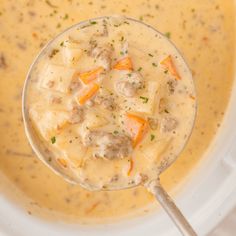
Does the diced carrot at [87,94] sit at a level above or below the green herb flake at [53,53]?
below

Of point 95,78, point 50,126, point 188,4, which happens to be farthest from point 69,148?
point 188,4

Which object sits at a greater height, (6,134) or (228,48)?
(6,134)

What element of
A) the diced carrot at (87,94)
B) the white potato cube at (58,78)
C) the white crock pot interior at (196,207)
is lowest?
the white crock pot interior at (196,207)

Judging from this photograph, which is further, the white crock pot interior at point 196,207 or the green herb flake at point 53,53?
the white crock pot interior at point 196,207

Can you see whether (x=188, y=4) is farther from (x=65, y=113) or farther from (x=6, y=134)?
(x=6, y=134)

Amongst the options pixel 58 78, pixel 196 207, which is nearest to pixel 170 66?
pixel 58 78

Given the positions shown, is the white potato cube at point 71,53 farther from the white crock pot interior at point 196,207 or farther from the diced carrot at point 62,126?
the white crock pot interior at point 196,207

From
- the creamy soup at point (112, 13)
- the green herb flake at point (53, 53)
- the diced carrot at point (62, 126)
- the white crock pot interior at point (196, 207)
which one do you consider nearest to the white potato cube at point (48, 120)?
the diced carrot at point (62, 126)

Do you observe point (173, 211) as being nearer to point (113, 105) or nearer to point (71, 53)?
point (113, 105)
